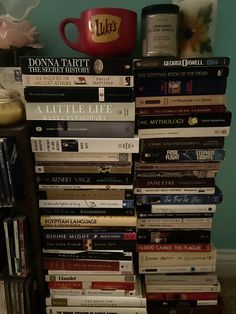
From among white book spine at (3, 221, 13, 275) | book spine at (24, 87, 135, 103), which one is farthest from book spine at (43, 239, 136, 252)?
book spine at (24, 87, 135, 103)

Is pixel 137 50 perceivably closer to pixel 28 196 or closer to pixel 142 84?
pixel 142 84

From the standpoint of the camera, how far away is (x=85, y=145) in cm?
85

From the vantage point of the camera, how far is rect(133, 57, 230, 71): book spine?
81 cm

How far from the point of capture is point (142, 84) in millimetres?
848

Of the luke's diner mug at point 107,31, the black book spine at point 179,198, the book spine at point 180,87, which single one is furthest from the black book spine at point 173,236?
the luke's diner mug at point 107,31

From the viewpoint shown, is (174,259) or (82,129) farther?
(174,259)

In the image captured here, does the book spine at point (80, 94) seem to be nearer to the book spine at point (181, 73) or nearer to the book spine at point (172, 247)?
the book spine at point (181, 73)

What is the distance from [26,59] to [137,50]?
0.38 meters

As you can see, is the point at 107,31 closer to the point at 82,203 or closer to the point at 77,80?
the point at 77,80

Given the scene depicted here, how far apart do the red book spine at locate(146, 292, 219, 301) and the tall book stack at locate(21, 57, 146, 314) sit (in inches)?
2.3

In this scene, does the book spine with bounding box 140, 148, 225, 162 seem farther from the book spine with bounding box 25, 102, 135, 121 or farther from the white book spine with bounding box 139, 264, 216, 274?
the white book spine with bounding box 139, 264, 216, 274

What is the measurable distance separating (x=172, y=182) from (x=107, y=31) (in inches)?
18.7

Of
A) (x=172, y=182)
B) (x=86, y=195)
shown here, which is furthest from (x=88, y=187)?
(x=172, y=182)

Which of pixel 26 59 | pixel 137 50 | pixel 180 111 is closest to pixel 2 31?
pixel 26 59
